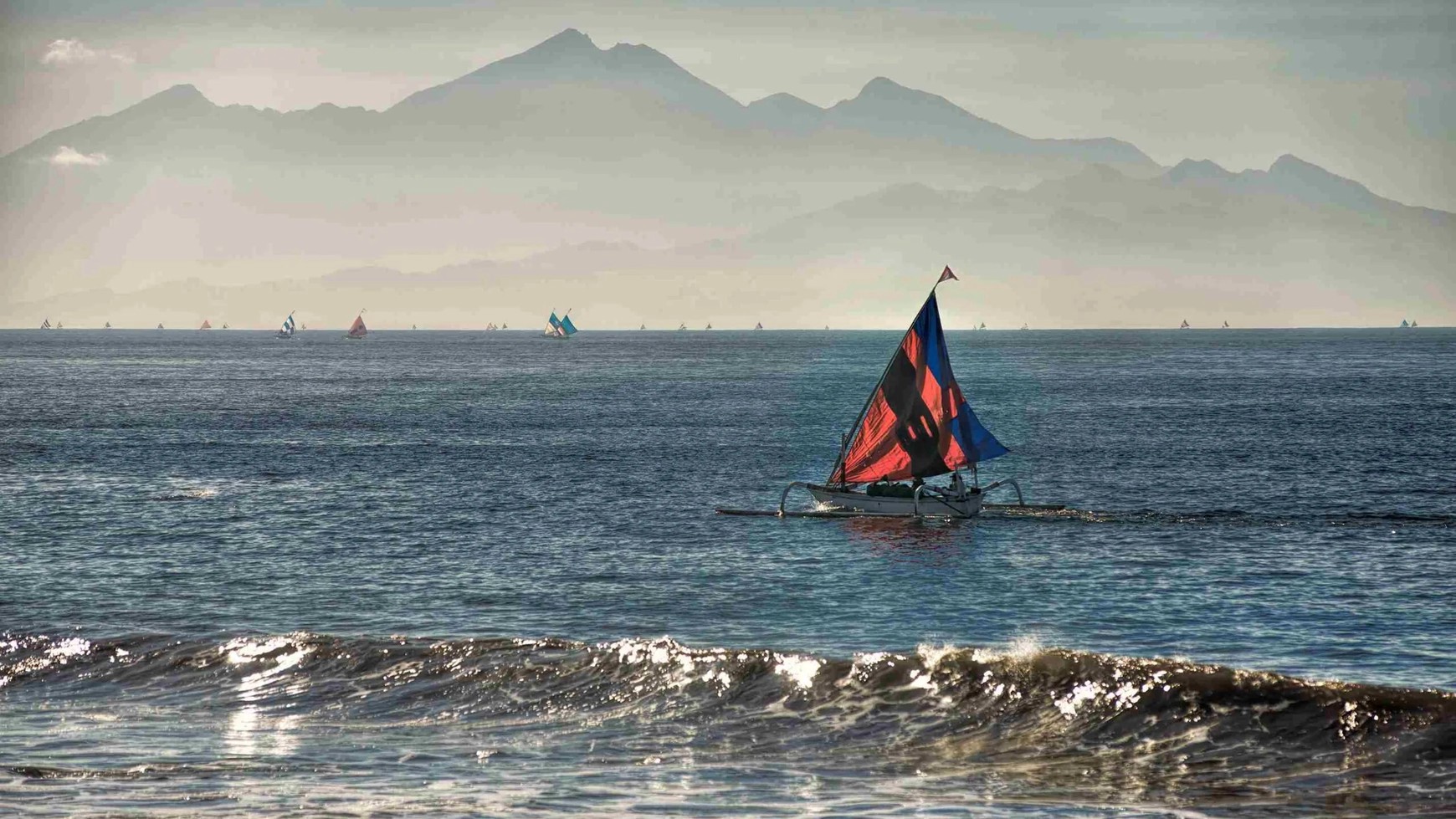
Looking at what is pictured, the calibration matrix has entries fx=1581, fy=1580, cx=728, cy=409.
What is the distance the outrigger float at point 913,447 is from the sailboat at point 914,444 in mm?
38

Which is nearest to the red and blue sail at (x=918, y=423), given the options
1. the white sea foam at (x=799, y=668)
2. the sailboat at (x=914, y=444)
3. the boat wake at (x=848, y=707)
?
the sailboat at (x=914, y=444)

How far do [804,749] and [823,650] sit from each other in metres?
10.2

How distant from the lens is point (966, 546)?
63875mm

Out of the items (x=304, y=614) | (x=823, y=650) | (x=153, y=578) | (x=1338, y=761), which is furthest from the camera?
(x=153, y=578)

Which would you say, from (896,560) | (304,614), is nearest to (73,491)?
A: (304,614)

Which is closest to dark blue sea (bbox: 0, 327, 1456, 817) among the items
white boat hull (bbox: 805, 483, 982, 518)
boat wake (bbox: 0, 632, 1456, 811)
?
boat wake (bbox: 0, 632, 1456, 811)

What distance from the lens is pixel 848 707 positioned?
35.9 metres

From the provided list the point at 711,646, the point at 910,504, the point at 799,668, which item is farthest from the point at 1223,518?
the point at 799,668

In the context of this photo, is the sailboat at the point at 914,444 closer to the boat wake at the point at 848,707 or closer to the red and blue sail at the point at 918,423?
the red and blue sail at the point at 918,423

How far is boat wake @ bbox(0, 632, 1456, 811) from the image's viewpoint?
30.5 metres

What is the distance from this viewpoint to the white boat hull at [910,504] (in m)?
70.9

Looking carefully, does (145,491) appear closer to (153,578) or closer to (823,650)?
(153,578)

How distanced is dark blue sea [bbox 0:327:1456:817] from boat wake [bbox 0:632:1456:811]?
0.39 ft

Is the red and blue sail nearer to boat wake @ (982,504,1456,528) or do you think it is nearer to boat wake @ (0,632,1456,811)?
boat wake @ (982,504,1456,528)
